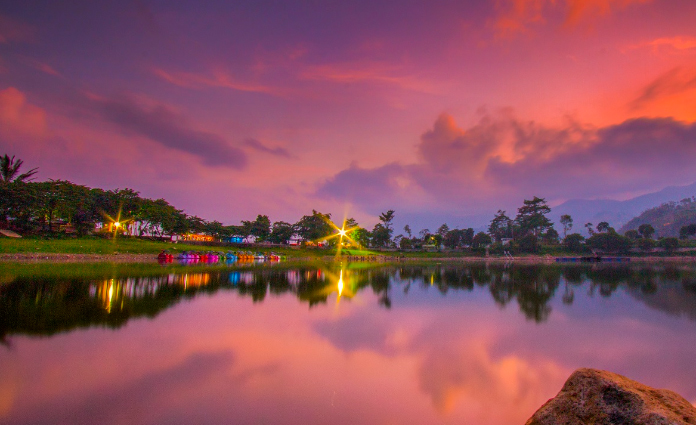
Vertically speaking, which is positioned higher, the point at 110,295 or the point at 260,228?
the point at 260,228

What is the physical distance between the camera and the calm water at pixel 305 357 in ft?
21.3

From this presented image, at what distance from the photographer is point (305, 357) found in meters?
9.61

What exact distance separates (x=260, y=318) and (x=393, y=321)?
5574mm

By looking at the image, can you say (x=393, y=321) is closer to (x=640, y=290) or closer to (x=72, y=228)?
(x=640, y=290)

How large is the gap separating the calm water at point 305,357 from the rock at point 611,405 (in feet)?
7.61

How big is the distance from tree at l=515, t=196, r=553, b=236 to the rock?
16880 centimetres

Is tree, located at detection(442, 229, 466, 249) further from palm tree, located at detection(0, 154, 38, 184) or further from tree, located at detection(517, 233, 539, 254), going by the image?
palm tree, located at detection(0, 154, 38, 184)

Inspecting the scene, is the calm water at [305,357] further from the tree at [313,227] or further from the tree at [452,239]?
the tree at [452,239]

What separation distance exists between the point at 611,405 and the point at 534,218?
171321mm

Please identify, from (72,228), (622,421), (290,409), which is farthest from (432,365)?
(72,228)

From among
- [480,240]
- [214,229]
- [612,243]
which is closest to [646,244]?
[612,243]

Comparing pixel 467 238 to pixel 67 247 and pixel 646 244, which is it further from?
pixel 67 247

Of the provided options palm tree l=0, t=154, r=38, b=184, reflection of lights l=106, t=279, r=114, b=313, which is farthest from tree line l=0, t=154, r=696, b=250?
reflection of lights l=106, t=279, r=114, b=313

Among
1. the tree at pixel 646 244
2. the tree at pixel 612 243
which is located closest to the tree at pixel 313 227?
the tree at pixel 612 243
